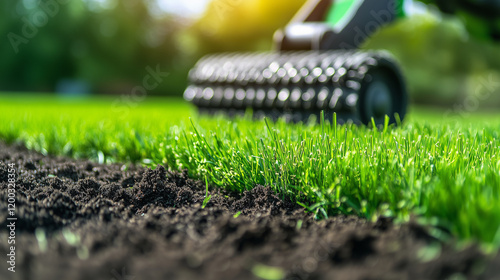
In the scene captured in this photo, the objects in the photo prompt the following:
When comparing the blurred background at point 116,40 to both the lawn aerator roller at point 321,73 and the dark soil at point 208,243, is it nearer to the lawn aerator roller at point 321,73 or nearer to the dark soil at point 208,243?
the lawn aerator roller at point 321,73

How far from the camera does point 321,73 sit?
3123 mm

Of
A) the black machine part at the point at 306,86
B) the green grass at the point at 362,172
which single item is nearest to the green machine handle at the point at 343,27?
the black machine part at the point at 306,86

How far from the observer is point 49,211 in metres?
1.37

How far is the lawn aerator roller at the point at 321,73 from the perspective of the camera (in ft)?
9.93

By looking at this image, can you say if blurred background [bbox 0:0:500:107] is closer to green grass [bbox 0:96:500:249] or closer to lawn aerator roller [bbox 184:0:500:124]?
lawn aerator roller [bbox 184:0:500:124]

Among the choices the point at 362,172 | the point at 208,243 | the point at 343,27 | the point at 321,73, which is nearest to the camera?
the point at 208,243

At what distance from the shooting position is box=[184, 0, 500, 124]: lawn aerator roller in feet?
9.93

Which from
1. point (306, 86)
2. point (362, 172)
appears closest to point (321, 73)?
point (306, 86)

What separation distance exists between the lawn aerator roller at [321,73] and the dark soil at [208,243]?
1.70m

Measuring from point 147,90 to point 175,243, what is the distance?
74.0ft

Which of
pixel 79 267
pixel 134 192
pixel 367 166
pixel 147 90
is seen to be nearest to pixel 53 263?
pixel 79 267

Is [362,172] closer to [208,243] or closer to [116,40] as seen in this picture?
[208,243]

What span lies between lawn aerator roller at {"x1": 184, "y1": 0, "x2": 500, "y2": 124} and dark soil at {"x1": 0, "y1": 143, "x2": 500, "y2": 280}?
5.57 feet

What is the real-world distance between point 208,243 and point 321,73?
2.29 m
